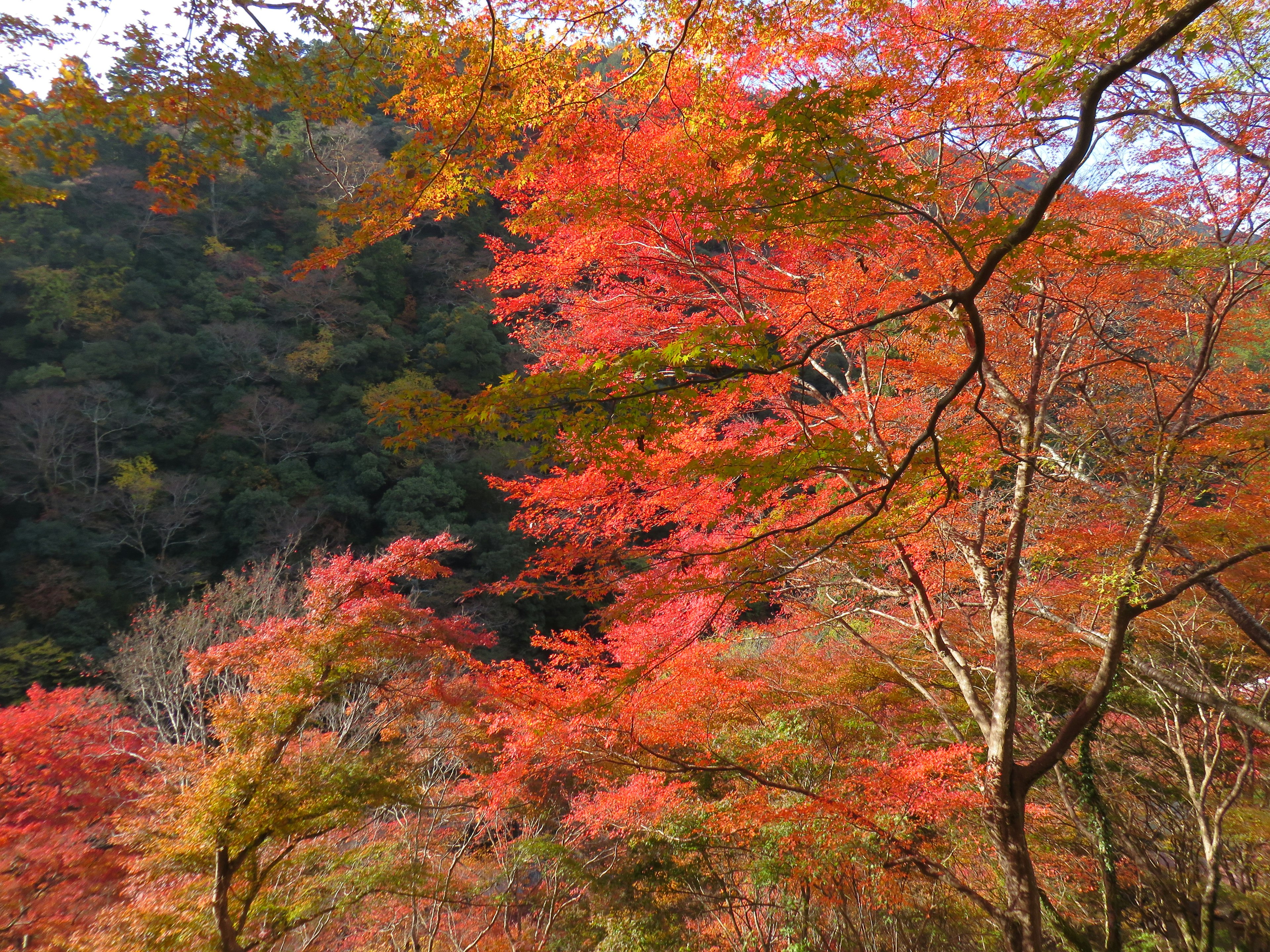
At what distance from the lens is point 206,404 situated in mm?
15164

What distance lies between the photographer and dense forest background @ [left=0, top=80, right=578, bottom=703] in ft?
40.1

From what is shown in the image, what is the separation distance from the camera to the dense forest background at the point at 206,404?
12227 millimetres

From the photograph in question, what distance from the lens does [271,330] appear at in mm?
16719

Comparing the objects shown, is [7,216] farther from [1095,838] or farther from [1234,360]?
[1234,360]

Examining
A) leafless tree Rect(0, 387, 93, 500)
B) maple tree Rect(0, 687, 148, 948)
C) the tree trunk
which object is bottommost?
maple tree Rect(0, 687, 148, 948)

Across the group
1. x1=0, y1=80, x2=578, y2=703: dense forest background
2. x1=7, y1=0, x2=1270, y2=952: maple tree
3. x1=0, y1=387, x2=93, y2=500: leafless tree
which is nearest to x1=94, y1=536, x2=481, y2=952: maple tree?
x1=7, y1=0, x2=1270, y2=952: maple tree

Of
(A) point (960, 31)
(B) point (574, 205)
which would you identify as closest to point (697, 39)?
(B) point (574, 205)

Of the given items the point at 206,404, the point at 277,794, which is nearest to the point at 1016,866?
the point at 277,794

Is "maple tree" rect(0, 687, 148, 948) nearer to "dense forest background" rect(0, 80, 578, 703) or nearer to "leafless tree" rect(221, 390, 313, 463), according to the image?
"dense forest background" rect(0, 80, 578, 703)

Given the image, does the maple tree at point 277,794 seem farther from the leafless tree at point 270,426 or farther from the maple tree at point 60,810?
the leafless tree at point 270,426

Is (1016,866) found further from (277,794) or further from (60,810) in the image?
(60,810)

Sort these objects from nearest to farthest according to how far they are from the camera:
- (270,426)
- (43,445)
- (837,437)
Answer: (837,437) < (43,445) < (270,426)

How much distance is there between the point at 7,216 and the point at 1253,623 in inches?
900

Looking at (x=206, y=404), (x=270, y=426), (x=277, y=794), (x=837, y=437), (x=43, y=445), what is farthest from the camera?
(x=270, y=426)
